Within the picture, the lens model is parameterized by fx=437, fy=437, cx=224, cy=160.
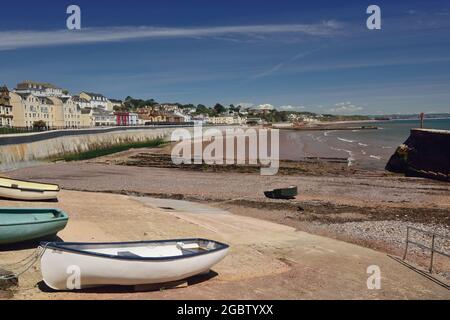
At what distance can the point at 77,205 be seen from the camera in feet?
59.2

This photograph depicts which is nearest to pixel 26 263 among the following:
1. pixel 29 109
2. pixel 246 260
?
pixel 246 260

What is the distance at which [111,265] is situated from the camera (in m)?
8.84

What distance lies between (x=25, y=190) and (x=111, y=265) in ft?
35.6

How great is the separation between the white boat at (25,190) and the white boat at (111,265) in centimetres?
940

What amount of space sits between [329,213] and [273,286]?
10761 millimetres

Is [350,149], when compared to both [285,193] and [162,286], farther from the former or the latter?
[162,286]

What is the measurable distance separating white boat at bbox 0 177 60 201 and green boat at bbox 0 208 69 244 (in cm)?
578

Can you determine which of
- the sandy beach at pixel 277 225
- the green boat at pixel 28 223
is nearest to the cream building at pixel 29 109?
the sandy beach at pixel 277 225

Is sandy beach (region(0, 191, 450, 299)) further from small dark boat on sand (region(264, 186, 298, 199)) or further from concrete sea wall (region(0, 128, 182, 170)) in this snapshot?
concrete sea wall (region(0, 128, 182, 170))

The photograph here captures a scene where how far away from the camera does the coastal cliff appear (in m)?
34.1

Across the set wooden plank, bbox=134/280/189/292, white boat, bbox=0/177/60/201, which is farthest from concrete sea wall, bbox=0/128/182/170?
wooden plank, bbox=134/280/189/292

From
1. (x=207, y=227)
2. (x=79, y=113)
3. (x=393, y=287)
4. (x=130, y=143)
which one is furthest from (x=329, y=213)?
(x=79, y=113)

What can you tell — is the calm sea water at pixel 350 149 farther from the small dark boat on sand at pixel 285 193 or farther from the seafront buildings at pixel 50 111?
the seafront buildings at pixel 50 111

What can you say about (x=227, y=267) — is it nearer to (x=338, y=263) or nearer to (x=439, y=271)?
(x=338, y=263)
